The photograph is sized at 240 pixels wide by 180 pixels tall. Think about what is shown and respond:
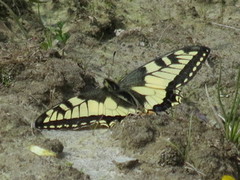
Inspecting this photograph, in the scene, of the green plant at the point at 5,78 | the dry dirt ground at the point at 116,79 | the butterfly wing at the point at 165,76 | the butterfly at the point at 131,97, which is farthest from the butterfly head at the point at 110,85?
the green plant at the point at 5,78

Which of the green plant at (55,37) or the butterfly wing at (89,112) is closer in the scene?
the butterfly wing at (89,112)

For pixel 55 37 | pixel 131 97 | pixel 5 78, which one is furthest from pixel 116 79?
pixel 5 78

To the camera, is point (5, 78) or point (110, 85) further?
point (5, 78)

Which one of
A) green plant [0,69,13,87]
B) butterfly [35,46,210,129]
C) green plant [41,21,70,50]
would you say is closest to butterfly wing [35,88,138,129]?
butterfly [35,46,210,129]

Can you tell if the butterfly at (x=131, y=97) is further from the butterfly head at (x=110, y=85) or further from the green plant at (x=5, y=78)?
the green plant at (x=5, y=78)

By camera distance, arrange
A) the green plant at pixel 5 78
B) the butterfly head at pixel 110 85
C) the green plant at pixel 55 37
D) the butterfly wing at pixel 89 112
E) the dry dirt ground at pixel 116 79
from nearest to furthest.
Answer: the dry dirt ground at pixel 116 79
the butterfly wing at pixel 89 112
the butterfly head at pixel 110 85
the green plant at pixel 5 78
the green plant at pixel 55 37

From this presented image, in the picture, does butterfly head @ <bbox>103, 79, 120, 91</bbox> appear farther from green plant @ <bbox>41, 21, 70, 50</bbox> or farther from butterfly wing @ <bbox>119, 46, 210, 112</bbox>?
green plant @ <bbox>41, 21, 70, 50</bbox>

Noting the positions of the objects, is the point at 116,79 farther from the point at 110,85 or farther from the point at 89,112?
the point at 89,112
